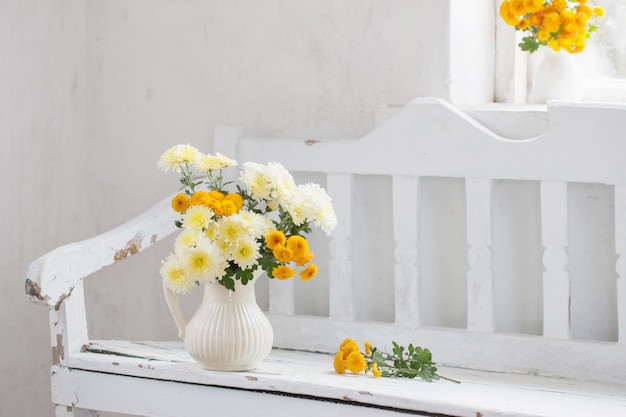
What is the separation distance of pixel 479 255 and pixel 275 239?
45 cm

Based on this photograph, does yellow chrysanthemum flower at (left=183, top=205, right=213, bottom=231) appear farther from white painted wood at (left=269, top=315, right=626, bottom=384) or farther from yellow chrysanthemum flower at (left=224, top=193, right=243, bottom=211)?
white painted wood at (left=269, top=315, right=626, bottom=384)

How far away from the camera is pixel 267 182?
161 cm

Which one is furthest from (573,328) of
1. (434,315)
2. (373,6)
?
(373,6)

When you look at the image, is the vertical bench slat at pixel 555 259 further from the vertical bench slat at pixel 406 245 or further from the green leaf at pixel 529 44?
the green leaf at pixel 529 44

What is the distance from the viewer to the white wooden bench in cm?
157

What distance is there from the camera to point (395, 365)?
1674mm

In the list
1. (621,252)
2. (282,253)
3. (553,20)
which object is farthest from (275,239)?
(553,20)

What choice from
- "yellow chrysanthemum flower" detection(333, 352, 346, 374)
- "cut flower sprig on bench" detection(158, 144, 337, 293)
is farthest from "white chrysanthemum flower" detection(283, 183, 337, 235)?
"yellow chrysanthemum flower" detection(333, 352, 346, 374)

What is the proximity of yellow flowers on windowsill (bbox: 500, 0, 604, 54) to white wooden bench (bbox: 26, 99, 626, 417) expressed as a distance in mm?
198

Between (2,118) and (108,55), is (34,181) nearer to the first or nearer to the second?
(2,118)

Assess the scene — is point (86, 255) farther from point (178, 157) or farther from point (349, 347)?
point (349, 347)

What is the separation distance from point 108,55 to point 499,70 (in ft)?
2.86

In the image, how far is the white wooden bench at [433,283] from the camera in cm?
157

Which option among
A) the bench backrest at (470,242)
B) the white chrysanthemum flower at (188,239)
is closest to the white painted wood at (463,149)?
the bench backrest at (470,242)
